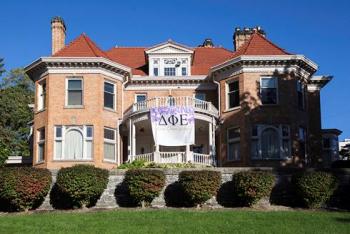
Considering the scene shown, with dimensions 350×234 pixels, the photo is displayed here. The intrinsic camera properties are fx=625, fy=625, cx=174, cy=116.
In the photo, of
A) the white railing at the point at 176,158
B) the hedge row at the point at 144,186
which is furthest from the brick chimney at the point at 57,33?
the hedge row at the point at 144,186

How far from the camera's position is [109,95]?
34.8 meters

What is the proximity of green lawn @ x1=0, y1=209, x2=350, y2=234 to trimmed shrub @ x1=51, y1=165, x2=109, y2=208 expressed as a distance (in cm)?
114

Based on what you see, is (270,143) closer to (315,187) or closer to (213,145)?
(213,145)

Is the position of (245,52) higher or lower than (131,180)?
higher

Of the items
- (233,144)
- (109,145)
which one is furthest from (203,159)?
(109,145)

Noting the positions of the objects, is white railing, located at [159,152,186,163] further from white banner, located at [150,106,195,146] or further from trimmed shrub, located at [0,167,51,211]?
trimmed shrub, located at [0,167,51,211]

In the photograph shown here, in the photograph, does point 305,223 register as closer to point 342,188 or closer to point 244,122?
point 342,188

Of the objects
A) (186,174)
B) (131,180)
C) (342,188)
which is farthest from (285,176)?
(131,180)

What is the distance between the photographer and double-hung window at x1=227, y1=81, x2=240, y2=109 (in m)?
34.4

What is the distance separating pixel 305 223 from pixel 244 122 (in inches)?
544

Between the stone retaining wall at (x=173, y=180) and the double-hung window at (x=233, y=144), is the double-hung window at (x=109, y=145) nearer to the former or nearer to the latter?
the double-hung window at (x=233, y=144)

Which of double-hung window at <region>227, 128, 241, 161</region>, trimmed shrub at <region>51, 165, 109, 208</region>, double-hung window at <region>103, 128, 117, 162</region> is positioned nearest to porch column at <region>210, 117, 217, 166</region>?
double-hung window at <region>227, 128, 241, 161</region>

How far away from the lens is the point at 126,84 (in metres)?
36.8

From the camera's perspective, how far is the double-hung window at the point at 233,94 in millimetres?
34438
